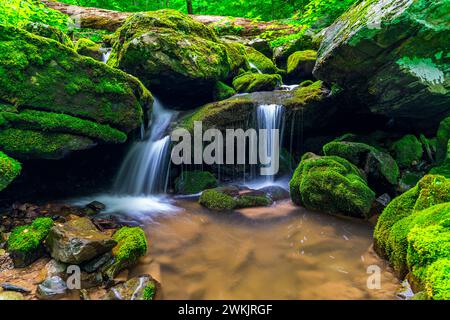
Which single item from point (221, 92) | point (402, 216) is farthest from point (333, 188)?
point (221, 92)

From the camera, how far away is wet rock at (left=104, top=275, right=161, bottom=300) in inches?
136

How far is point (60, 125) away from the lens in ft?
19.4

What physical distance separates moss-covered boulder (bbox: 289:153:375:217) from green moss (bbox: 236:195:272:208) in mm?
789

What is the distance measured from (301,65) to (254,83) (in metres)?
2.81

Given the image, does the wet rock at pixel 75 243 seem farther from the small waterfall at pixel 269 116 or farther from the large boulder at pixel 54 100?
the small waterfall at pixel 269 116

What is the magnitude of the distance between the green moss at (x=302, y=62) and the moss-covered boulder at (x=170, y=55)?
11.3 ft

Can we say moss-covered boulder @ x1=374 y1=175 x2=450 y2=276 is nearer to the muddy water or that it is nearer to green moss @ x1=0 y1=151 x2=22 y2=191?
the muddy water

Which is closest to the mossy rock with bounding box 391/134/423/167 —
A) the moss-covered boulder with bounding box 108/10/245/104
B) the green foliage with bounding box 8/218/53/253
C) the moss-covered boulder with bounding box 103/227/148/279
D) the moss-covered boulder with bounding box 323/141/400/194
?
the moss-covered boulder with bounding box 323/141/400/194

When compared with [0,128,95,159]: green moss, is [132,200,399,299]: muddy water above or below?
below

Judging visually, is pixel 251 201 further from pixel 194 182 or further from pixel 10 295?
pixel 10 295

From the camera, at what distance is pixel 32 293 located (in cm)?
355

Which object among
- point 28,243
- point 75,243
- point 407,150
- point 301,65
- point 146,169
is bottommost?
point 28,243

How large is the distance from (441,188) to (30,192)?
8237 millimetres

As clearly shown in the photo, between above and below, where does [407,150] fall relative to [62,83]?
below
